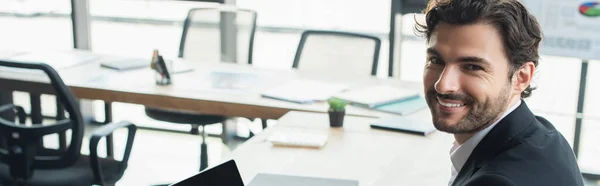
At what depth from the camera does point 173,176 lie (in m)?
4.63

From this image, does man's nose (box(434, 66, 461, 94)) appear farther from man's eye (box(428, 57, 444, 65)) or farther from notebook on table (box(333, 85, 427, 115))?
notebook on table (box(333, 85, 427, 115))

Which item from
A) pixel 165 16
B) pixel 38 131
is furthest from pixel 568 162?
pixel 165 16

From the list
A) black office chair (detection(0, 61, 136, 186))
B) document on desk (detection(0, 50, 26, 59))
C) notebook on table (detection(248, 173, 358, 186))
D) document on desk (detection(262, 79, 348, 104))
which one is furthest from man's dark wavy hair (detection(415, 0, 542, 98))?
document on desk (detection(0, 50, 26, 59))

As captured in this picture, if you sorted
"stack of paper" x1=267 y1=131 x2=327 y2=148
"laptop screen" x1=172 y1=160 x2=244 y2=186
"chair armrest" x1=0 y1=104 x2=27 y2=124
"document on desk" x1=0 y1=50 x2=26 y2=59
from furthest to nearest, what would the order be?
"document on desk" x1=0 y1=50 x2=26 y2=59, "chair armrest" x1=0 y1=104 x2=27 y2=124, "stack of paper" x1=267 y1=131 x2=327 y2=148, "laptop screen" x1=172 y1=160 x2=244 y2=186

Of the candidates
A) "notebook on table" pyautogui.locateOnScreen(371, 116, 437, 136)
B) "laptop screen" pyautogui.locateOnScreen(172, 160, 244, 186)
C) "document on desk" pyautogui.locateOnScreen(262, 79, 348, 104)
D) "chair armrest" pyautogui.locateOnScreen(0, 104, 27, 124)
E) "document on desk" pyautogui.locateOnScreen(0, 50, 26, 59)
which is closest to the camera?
"laptop screen" pyautogui.locateOnScreen(172, 160, 244, 186)

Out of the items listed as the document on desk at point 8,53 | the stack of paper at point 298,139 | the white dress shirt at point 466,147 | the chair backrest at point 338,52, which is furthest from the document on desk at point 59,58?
the white dress shirt at point 466,147

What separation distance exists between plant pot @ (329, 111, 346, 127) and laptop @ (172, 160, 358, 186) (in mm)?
615

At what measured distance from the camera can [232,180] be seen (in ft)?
6.50

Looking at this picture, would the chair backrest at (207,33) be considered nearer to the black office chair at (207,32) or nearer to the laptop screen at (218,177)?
the black office chair at (207,32)

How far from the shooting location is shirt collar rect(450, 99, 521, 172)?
1.73m

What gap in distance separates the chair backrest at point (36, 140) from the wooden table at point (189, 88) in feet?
1.36

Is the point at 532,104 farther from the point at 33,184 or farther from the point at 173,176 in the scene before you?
the point at 33,184

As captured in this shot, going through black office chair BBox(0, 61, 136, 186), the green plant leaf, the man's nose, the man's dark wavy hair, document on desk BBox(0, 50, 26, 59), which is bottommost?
black office chair BBox(0, 61, 136, 186)

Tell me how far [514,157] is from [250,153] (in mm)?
1282
